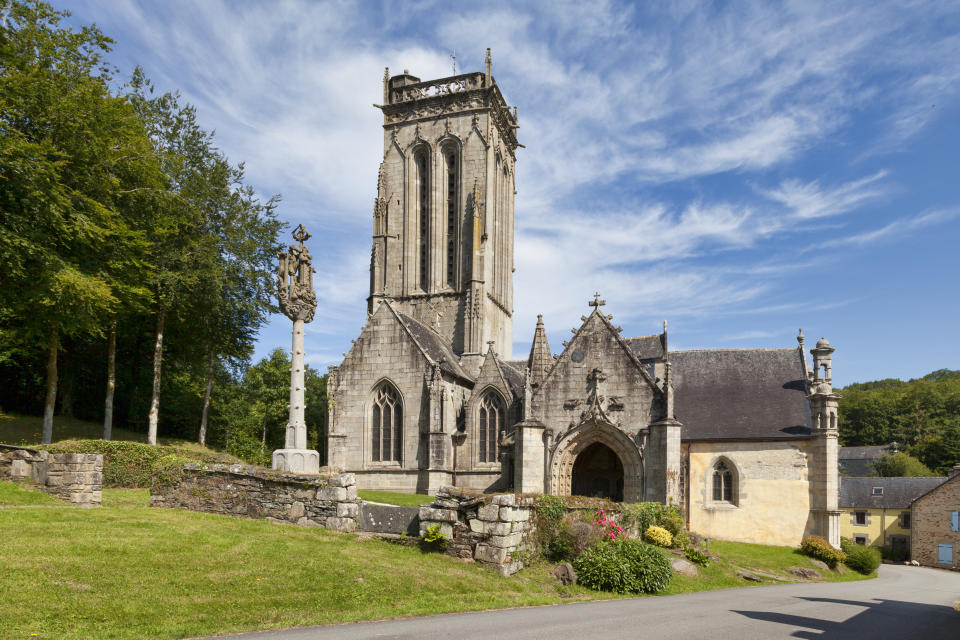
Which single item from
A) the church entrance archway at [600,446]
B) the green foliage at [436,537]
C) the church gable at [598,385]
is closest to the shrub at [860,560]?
the church entrance archway at [600,446]

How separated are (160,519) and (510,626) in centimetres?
767

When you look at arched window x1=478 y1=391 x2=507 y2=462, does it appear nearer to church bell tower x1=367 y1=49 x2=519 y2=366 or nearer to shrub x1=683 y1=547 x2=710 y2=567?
church bell tower x1=367 y1=49 x2=519 y2=366

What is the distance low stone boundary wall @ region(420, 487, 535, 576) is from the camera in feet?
42.1

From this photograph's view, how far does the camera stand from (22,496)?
14.0 m

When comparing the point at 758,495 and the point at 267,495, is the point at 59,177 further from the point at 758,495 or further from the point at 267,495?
the point at 758,495

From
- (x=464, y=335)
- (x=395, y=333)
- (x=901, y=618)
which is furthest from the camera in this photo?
(x=464, y=335)

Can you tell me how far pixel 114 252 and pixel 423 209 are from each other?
1882 cm

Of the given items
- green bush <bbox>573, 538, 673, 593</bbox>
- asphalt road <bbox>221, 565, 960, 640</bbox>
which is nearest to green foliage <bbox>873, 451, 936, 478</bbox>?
asphalt road <bbox>221, 565, 960, 640</bbox>

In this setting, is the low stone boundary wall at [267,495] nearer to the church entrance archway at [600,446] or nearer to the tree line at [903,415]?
the church entrance archway at [600,446]

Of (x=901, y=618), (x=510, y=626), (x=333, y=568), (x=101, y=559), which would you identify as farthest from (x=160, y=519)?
(x=901, y=618)

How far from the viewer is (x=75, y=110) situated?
22750 millimetres

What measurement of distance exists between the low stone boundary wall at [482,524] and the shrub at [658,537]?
21.2ft

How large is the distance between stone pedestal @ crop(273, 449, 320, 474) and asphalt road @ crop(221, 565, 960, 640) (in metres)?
7.68

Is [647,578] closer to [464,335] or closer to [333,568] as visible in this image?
[333,568]
